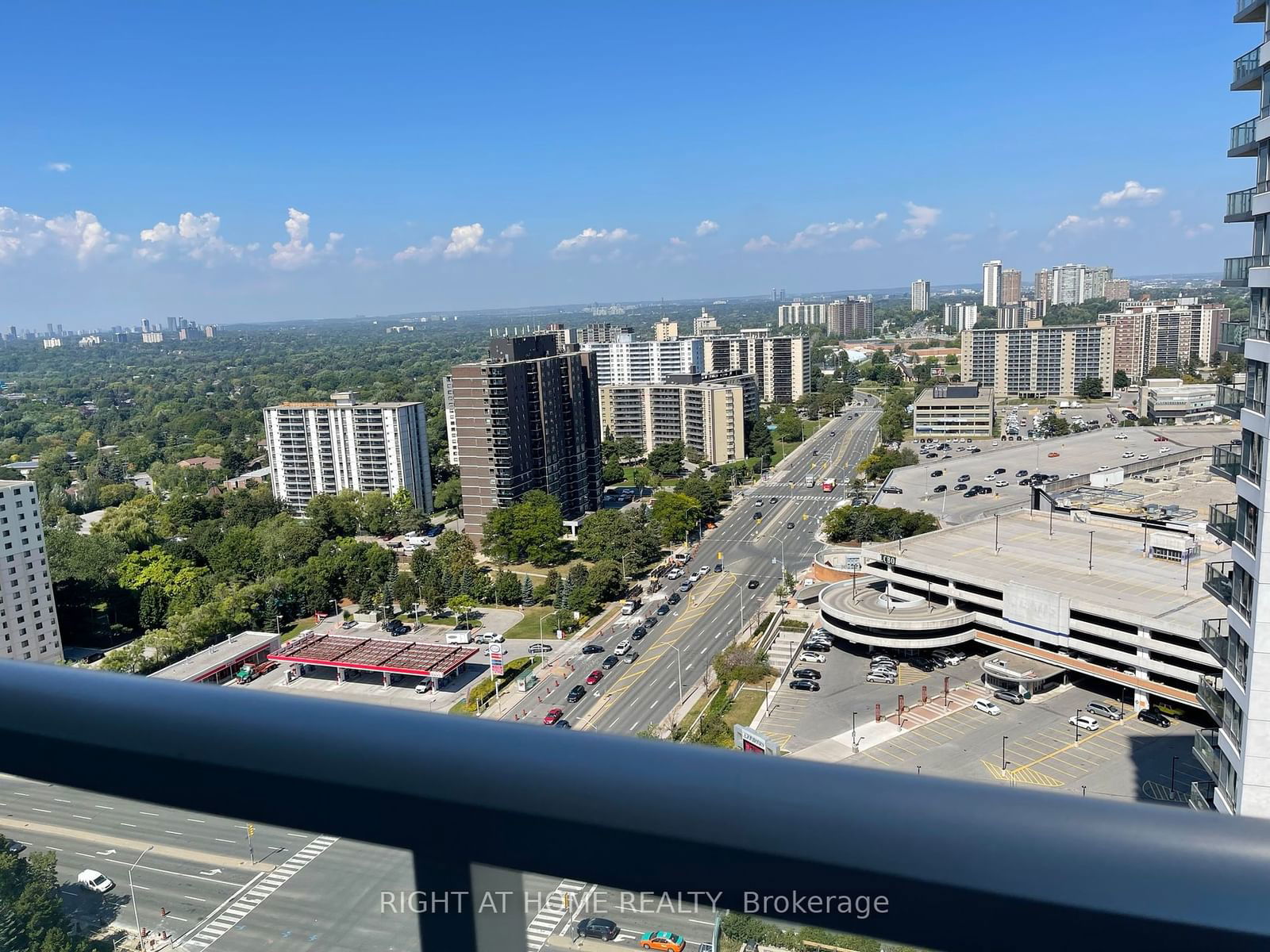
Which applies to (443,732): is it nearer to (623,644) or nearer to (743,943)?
(743,943)

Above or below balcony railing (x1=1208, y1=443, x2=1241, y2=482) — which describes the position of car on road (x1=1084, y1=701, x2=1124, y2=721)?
below

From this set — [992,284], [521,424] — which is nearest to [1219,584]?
[521,424]

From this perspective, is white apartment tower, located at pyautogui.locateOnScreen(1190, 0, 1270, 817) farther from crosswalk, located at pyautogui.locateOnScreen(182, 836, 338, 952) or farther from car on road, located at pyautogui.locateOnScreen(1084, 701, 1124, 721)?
car on road, located at pyautogui.locateOnScreen(1084, 701, 1124, 721)

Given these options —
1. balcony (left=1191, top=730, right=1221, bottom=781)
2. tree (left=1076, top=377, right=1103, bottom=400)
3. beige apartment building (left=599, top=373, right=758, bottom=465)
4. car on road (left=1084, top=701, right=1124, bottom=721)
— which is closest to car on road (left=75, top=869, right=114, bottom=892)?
balcony (left=1191, top=730, right=1221, bottom=781)

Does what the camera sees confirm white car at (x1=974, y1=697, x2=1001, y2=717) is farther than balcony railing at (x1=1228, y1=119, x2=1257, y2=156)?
Yes

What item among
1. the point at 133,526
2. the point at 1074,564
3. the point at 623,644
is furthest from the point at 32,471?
the point at 1074,564

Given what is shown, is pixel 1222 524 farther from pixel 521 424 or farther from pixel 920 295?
pixel 920 295

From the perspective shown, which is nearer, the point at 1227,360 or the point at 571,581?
the point at 571,581
